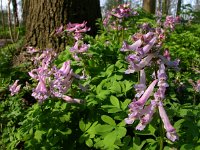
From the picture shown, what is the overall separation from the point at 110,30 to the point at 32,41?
1.49 metres

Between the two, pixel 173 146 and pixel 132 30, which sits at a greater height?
pixel 132 30

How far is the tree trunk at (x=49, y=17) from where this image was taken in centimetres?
556

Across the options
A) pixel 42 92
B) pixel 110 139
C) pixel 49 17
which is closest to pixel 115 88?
pixel 42 92

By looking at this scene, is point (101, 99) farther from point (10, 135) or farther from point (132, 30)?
point (132, 30)

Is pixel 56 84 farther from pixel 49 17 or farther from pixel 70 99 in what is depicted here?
pixel 49 17

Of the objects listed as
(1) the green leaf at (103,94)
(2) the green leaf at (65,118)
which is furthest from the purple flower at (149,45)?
(2) the green leaf at (65,118)

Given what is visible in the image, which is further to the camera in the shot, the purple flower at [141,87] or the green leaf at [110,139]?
the green leaf at [110,139]

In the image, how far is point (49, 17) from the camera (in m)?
5.59

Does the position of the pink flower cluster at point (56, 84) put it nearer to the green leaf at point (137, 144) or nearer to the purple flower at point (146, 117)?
the green leaf at point (137, 144)

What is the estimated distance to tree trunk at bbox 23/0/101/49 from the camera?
5562mm

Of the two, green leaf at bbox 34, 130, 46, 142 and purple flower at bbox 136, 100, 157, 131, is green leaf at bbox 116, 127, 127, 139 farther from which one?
green leaf at bbox 34, 130, 46, 142

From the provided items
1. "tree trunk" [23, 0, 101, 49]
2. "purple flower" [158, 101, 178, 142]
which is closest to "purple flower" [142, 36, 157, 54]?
"purple flower" [158, 101, 178, 142]

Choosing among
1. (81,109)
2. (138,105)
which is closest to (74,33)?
(81,109)

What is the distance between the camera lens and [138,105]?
1.86 m
